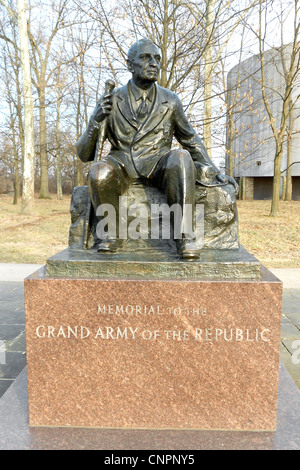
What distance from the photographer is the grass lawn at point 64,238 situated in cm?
833

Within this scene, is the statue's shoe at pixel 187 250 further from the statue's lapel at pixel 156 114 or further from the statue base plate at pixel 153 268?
the statue's lapel at pixel 156 114

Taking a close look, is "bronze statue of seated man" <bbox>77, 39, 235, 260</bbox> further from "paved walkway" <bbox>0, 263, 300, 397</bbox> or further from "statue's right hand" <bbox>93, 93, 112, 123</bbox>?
"paved walkway" <bbox>0, 263, 300, 397</bbox>

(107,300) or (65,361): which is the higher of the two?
(107,300)

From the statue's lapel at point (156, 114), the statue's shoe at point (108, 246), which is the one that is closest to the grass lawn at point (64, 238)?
the statue's lapel at point (156, 114)

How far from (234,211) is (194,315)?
1.11m

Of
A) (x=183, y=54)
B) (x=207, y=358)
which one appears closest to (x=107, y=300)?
(x=207, y=358)

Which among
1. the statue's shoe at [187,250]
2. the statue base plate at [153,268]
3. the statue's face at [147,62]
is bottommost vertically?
the statue base plate at [153,268]

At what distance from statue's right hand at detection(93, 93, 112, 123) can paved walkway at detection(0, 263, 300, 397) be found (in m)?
2.18

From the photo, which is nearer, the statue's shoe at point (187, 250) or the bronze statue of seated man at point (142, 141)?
the statue's shoe at point (187, 250)

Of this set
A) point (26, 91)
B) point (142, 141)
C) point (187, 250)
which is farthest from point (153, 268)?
point (26, 91)

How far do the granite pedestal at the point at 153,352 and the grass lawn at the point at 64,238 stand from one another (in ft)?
17.5
